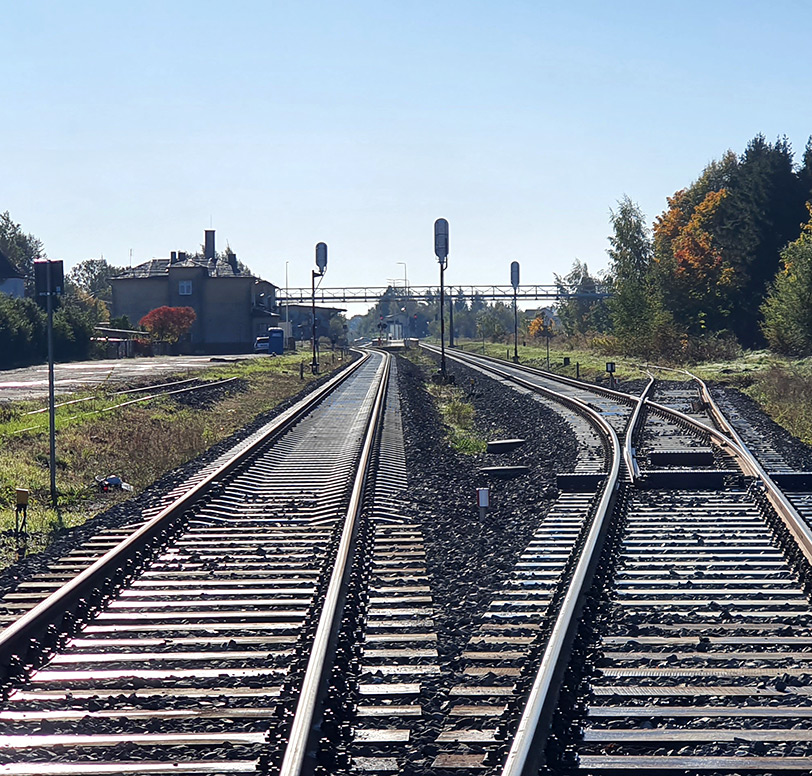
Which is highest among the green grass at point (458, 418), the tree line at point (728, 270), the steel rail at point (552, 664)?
the tree line at point (728, 270)

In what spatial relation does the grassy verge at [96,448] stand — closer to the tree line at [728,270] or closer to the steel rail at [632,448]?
the steel rail at [632,448]

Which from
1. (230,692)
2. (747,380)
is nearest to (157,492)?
(230,692)

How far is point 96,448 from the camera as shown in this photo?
55.3 feet

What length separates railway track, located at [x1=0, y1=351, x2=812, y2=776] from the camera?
4.88m

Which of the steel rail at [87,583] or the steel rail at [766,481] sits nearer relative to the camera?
the steel rail at [87,583]

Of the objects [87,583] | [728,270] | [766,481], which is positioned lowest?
[87,583]

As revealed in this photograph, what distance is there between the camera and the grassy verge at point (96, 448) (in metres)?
12.4

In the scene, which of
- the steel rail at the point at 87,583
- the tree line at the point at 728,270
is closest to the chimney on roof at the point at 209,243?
the tree line at the point at 728,270

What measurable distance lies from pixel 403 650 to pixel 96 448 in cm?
1166

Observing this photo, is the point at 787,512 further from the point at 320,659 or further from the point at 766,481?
the point at 320,659

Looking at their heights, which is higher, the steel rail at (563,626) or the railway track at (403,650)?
the steel rail at (563,626)

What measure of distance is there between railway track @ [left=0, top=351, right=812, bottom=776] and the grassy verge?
216cm

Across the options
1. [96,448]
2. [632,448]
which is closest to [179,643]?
[632,448]

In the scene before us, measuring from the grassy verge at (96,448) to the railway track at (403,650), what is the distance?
2.16 metres
